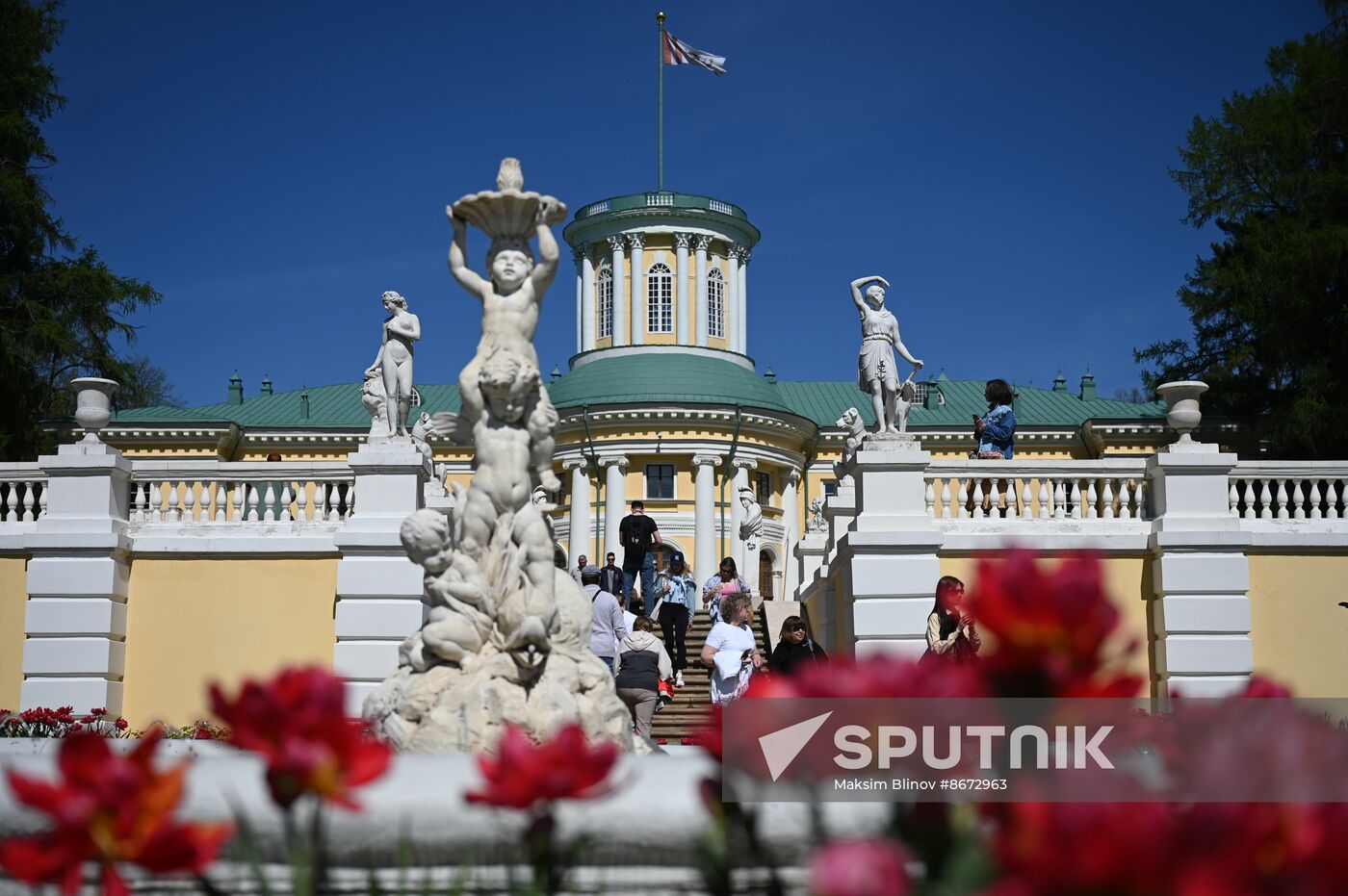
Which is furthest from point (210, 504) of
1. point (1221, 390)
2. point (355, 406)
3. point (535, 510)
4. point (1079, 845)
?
point (355, 406)

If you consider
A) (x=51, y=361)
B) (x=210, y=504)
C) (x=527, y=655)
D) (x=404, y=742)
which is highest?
(x=51, y=361)

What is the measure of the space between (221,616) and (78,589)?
149 cm

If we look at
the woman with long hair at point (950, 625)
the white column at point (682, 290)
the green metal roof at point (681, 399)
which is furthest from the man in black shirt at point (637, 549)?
the white column at point (682, 290)

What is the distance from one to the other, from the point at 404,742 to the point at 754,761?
452 cm

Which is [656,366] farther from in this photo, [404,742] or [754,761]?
[754,761]

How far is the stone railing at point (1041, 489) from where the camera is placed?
14.5 m

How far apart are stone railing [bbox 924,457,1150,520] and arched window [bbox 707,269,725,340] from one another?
1620 inches

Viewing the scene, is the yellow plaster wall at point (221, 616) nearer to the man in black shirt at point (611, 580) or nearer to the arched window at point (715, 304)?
the man in black shirt at point (611, 580)

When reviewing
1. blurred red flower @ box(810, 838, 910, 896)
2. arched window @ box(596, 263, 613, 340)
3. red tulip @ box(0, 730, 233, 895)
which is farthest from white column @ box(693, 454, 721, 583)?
blurred red flower @ box(810, 838, 910, 896)

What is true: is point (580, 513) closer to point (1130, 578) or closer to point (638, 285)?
point (638, 285)

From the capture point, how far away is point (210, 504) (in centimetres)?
1476

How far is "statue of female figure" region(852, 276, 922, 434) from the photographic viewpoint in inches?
588

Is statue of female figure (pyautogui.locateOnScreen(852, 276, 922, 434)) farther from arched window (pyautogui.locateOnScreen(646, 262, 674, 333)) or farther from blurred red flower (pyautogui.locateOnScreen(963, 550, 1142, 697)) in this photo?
arched window (pyautogui.locateOnScreen(646, 262, 674, 333))

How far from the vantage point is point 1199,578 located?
13836 mm
